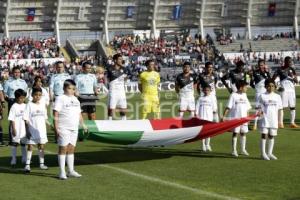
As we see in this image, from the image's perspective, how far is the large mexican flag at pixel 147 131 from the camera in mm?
13602

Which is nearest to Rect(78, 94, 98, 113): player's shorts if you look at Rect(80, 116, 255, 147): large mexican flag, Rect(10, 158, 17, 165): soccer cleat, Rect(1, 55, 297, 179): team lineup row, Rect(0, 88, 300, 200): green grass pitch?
Rect(1, 55, 297, 179): team lineup row

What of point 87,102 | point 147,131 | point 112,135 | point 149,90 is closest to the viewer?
point 112,135

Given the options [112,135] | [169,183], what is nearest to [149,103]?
[112,135]

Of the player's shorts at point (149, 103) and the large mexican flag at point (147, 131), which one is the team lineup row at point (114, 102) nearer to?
the player's shorts at point (149, 103)

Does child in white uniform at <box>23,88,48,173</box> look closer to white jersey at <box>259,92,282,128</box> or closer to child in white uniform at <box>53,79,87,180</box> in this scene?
child in white uniform at <box>53,79,87,180</box>

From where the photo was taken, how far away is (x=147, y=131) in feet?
45.5

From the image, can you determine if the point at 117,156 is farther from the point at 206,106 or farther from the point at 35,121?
the point at 35,121

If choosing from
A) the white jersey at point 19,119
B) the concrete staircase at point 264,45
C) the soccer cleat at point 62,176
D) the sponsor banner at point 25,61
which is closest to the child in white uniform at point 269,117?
the soccer cleat at point 62,176

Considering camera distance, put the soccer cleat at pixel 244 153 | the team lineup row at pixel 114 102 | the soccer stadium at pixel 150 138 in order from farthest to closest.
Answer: the soccer cleat at pixel 244 153 → the team lineup row at pixel 114 102 → the soccer stadium at pixel 150 138

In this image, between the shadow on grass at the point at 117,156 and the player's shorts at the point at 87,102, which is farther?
the player's shorts at the point at 87,102

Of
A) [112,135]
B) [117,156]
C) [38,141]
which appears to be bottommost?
[117,156]

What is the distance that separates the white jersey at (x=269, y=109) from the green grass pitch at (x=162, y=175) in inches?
29.1

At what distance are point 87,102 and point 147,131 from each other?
4.92 meters

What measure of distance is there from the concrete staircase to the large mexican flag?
53.2 metres
